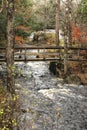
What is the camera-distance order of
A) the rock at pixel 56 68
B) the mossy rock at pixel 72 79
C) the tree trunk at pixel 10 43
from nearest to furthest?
the tree trunk at pixel 10 43 → the mossy rock at pixel 72 79 → the rock at pixel 56 68

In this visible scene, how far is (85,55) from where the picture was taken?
24.8 metres

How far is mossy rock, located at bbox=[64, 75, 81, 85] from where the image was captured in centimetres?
2125

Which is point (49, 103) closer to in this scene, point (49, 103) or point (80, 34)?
point (49, 103)

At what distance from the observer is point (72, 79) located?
71.2 ft

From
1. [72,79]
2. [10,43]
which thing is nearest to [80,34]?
[72,79]

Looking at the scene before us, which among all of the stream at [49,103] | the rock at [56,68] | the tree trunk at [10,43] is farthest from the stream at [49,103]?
the tree trunk at [10,43]

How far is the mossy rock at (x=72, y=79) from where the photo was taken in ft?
69.7

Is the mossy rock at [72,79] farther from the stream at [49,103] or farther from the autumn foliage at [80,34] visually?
the autumn foliage at [80,34]

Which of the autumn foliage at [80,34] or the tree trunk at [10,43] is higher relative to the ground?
the tree trunk at [10,43]

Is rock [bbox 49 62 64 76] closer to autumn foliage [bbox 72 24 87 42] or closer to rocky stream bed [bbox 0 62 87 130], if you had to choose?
rocky stream bed [bbox 0 62 87 130]

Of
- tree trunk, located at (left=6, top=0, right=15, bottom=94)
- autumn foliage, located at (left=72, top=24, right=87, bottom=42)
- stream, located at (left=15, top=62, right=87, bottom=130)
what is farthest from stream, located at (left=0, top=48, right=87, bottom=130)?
autumn foliage, located at (left=72, top=24, right=87, bottom=42)

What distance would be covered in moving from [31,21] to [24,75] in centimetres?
1749

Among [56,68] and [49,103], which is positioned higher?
[56,68]

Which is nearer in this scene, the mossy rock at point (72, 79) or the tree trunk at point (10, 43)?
the tree trunk at point (10, 43)
